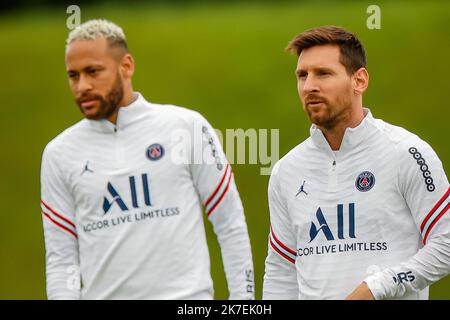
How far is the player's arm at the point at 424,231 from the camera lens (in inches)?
178

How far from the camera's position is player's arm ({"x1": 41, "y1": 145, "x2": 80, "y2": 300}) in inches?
231

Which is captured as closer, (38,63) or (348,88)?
(348,88)

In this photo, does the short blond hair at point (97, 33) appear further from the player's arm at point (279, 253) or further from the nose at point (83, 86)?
the player's arm at point (279, 253)

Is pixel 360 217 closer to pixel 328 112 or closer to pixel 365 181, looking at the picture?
pixel 365 181

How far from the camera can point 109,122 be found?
6027 mm

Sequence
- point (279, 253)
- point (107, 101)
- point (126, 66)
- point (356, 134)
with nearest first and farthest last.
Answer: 1. point (356, 134)
2. point (279, 253)
3. point (107, 101)
4. point (126, 66)

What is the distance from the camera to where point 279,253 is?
197 inches

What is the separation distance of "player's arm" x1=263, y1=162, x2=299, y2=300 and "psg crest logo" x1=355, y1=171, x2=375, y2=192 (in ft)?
1.25

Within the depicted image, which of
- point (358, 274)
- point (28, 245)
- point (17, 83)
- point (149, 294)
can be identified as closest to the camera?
point (358, 274)

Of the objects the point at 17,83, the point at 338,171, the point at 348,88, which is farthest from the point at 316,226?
the point at 17,83

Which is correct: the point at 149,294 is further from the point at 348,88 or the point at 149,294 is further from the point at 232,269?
the point at 348,88

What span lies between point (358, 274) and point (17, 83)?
12390 mm

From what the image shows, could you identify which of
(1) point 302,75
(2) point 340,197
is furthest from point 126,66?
(2) point 340,197

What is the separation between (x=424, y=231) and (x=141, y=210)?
1723mm
